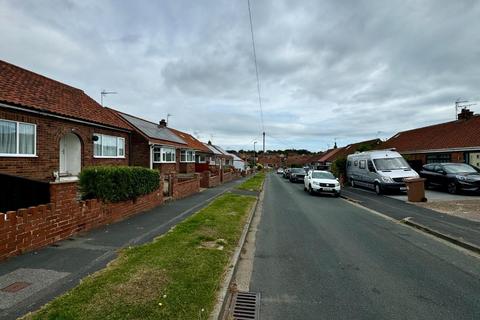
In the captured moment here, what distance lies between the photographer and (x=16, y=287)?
4422mm

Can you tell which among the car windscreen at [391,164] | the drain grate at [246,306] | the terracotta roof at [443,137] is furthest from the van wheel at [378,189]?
the drain grate at [246,306]

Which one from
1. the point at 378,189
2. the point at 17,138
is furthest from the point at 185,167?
the point at 17,138

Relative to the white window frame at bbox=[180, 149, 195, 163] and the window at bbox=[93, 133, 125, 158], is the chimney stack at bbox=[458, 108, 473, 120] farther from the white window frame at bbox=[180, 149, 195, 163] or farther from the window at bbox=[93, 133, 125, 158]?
the window at bbox=[93, 133, 125, 158]

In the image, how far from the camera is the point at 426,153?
29.4m

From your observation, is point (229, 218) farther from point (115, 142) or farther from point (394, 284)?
point (115, 142)

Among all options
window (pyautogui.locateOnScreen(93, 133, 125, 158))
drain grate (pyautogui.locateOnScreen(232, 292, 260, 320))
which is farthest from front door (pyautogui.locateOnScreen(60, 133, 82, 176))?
drain grate (pyautogui.locateOnScreen(232, 292, 260, 320))

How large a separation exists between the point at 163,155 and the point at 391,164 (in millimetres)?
16817

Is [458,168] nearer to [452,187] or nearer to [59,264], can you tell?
[452,187]

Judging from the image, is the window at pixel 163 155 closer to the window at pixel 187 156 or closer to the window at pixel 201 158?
the window at pixel 187 156

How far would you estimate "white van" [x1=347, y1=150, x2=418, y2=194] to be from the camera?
19.2 meters

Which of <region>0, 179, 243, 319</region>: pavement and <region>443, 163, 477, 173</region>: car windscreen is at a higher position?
<region>443, 163, 477, 173</region>: car windscreen

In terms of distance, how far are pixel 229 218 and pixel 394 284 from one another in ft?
18.8

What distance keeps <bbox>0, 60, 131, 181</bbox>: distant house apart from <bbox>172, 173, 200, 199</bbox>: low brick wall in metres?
4.78

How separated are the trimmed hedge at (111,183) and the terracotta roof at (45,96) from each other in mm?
5169
